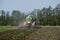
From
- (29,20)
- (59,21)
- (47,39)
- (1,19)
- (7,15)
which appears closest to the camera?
(47,39)

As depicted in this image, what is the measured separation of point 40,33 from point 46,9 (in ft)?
63.6

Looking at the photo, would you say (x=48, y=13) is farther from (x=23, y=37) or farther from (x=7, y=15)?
(x=23, y=37)

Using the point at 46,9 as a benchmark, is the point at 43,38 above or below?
below

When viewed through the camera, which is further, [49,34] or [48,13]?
[48,13]

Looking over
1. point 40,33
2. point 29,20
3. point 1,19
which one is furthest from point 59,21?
point 40,33

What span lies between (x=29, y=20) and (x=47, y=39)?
4.26 metres

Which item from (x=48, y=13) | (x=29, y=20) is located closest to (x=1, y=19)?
(x=48, y=13)

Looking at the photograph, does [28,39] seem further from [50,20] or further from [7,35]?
[50,20]

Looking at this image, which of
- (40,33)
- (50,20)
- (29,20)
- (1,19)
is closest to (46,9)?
(50,20)

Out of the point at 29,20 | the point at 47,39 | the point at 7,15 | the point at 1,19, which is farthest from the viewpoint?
the point at 7,15

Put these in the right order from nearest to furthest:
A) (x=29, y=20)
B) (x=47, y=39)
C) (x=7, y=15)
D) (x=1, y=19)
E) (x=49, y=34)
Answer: (x=47, y=39) → (x=49, y=34) → (x=29, y=20) → (x=1, y=19) → (x=7, y=15)

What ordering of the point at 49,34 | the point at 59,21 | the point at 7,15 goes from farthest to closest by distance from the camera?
the point at 7,15 → the point at 59,21 → the point at 49,34

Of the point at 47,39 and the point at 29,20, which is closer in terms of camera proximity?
the point at 47,39

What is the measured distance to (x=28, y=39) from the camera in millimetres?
8609
